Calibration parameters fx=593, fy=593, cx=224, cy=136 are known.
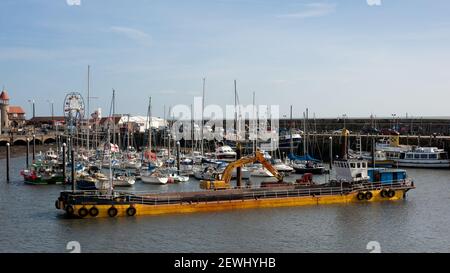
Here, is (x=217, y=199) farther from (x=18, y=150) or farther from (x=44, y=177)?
(x=18, y=150)

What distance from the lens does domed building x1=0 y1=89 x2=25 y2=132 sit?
499 feet

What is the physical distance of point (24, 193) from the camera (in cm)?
4956

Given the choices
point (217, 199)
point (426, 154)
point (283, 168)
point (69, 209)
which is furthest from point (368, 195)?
point (426, 154)

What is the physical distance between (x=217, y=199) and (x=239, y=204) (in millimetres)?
1527

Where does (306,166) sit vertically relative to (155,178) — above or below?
above

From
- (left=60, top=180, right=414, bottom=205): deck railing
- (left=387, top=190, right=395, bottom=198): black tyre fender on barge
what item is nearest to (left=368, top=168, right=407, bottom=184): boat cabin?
(left=60, top=180, right=414, bottom=205): deck railing

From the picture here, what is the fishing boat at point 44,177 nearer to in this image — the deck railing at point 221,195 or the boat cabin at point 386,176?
the deck railing at point 221,195

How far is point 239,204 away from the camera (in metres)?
39.6

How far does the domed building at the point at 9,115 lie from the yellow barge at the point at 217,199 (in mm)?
116317

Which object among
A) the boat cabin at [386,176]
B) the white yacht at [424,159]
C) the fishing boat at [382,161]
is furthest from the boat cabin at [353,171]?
the white yacht at [424,159]
